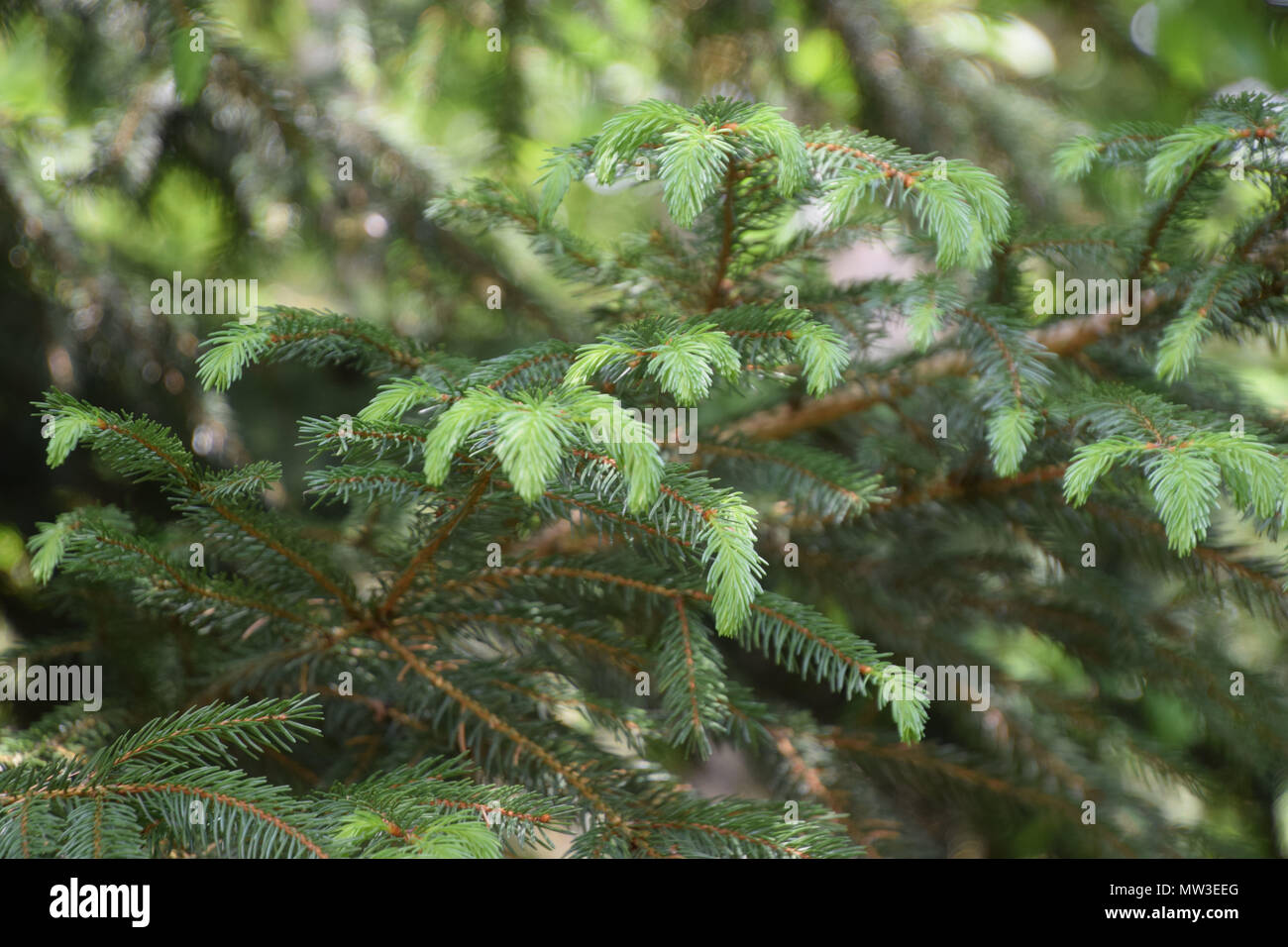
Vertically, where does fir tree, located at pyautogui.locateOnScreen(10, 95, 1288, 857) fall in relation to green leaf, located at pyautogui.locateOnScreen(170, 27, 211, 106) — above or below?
below

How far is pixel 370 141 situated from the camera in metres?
1.51

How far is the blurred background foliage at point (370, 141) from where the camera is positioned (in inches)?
54.2

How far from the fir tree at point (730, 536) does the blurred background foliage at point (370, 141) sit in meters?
0.15

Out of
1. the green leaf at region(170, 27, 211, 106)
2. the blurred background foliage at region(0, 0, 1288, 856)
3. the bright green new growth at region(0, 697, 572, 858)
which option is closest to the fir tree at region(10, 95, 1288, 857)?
the bright green new growth at region(0, 697, 572, 858)

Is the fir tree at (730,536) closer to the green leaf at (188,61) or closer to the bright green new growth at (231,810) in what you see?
the bright green new growth at (231,810)

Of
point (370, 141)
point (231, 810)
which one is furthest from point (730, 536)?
point (370, 141)

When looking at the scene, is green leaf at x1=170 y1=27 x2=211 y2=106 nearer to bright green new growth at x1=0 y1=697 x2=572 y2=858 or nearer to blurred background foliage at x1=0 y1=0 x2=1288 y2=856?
blurred background foliage at x1=0 y1=0 x2=1288 y2=856

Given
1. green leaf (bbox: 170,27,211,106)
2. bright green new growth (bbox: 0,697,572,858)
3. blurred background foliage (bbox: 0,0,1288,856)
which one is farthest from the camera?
blurred background foliage (bbox: 0,0,1288,856)

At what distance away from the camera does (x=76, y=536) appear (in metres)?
0.82

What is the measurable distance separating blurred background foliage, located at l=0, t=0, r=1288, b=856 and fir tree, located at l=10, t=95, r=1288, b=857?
0.49 ft

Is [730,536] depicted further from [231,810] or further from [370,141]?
[370,141]

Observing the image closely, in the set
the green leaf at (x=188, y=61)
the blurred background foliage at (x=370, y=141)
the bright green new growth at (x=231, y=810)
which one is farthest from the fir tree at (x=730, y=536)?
the green leaf at (x=188, y=61)

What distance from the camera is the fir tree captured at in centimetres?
75

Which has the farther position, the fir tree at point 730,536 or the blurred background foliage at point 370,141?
the blurred background foliage at point 370,141
